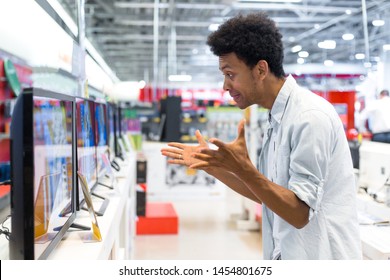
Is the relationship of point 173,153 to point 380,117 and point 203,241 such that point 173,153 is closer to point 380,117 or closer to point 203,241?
point 203,241

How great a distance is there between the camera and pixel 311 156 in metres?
1.43

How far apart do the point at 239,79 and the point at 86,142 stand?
92cm

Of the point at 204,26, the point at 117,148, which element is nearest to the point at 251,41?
the point at 117,148

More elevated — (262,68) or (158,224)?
(262,68)

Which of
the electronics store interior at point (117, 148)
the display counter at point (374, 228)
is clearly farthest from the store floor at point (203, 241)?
the display counter at point (374, 228)

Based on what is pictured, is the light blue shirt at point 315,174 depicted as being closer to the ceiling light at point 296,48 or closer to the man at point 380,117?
the man at point 380,117

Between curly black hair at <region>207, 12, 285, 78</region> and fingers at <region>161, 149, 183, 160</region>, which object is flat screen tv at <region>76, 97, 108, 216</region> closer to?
fingers at <region>161, 149, 183, 160</region>

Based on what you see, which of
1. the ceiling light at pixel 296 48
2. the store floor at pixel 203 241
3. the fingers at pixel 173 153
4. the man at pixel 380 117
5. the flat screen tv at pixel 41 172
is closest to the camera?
the flat screen tv at pixel 41 172

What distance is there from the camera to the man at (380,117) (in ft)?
24.3

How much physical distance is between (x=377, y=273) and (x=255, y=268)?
283 millimetres

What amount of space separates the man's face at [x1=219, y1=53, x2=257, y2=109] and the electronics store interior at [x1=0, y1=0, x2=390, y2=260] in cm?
5

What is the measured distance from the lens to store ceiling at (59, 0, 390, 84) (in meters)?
11.2

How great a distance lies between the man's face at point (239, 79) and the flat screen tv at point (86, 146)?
2.10 feet

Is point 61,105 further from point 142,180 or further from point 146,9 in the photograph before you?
point 146,9
